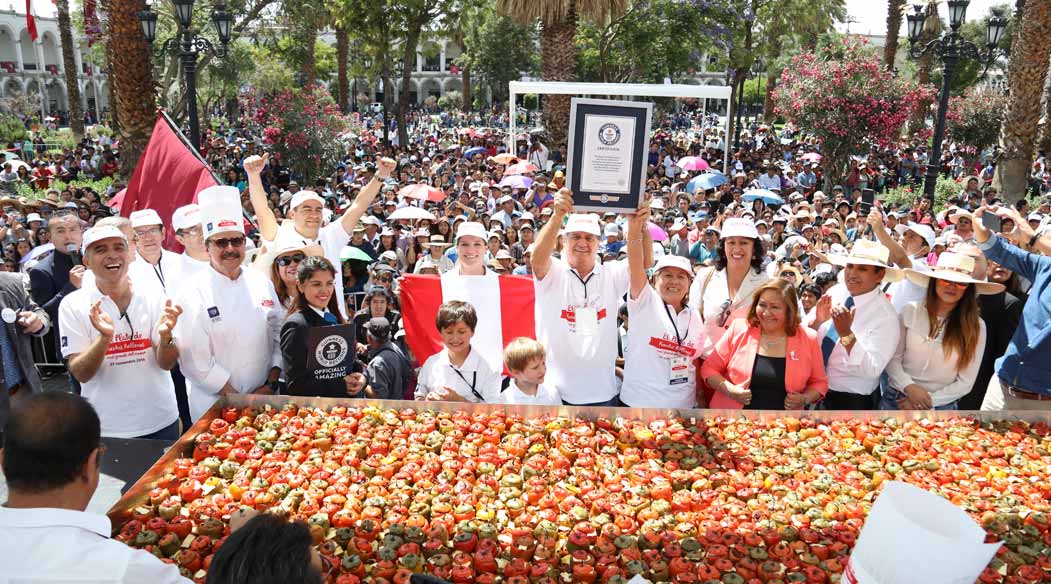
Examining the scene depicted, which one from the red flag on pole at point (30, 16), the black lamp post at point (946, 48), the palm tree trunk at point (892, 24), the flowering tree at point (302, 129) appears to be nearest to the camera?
the black lamp post at point (946, 48)

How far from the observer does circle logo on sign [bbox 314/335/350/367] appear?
4230 millimetres

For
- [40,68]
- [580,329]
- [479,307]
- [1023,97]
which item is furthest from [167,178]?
[40,68]

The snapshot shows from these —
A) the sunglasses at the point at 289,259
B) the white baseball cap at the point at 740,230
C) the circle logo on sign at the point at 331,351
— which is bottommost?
the circle logo on sign at the point at 331,351

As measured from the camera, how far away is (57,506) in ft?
7.54

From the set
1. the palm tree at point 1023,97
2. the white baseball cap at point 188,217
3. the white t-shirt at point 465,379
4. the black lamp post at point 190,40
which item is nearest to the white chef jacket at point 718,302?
the white t-shirt at point 465,379

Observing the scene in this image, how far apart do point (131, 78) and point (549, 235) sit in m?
11.7

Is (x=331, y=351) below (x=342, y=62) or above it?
below

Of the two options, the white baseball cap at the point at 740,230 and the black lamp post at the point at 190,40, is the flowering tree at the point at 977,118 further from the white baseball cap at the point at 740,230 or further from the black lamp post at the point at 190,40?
the white baseball cap at the point at 740,230

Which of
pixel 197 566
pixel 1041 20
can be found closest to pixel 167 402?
pixel 197 566

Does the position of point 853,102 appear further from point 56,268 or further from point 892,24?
point 56,268

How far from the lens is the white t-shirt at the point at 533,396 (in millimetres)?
4281

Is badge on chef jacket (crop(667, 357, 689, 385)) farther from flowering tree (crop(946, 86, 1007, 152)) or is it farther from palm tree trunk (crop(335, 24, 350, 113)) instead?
palm tree trunk (crop(335, 24, 350, 113))

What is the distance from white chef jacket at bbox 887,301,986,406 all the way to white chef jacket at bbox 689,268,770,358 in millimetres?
906

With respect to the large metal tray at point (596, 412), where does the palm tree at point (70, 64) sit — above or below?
above
